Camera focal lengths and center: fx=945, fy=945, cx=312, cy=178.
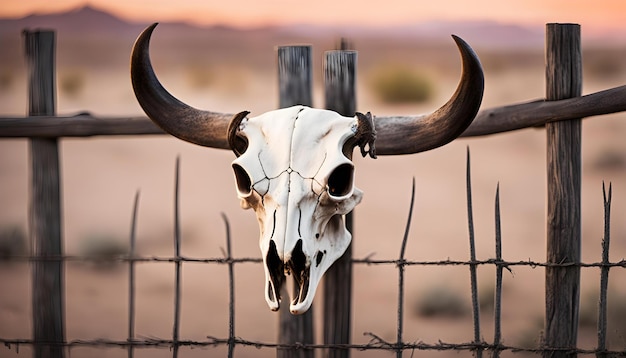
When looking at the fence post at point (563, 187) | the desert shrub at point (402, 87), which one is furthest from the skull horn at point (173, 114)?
the desert shrub at point (402, 87)

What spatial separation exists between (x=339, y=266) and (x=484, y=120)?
1.10 metres

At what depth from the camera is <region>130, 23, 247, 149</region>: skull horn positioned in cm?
426

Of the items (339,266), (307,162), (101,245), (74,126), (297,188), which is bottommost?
(101,245)

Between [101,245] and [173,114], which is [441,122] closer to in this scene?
[173,114]

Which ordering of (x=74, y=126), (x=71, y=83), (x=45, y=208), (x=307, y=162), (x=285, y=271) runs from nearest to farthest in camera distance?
1. (x=285, y=271)
2. (x=307, y=162)
3. (x=74, y=126)
4. (x=45, y=208)
5. (x=71, y=83)

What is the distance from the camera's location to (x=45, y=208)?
5547mm

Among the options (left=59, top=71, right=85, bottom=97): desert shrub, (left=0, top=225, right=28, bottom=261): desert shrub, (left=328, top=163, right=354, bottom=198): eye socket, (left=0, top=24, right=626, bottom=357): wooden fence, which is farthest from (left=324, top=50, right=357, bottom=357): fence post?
(left=59, top=71, right=85, bottom=97): desert shrub

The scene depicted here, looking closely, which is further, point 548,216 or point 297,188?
point 548,216

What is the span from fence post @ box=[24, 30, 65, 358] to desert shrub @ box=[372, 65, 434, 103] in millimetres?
21671

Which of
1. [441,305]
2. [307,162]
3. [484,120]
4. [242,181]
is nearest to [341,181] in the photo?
[307,162]

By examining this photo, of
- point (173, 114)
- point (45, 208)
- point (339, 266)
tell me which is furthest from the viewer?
point (45, 208)

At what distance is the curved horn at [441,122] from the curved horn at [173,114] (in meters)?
0.72

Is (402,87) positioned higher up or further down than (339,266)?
higher up

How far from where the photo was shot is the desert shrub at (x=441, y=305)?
62.1ft
